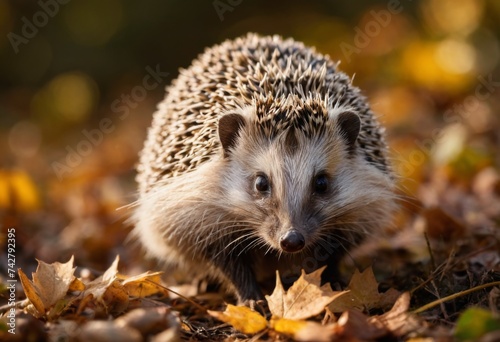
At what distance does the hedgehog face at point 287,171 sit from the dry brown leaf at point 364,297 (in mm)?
273

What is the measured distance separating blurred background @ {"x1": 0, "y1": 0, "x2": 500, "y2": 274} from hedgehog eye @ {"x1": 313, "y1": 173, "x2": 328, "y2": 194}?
67.6 inches

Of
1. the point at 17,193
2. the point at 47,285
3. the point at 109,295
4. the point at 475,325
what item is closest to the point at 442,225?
the point at 475,325

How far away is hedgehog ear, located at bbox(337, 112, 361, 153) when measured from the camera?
2.95 meters

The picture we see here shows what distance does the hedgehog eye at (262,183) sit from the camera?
2877 millimetres

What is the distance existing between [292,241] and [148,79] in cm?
713

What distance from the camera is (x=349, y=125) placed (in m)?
2.98

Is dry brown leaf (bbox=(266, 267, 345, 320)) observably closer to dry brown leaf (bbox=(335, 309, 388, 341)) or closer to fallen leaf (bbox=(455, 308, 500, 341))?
dry brown leaf (bbox=(335, 309, 388, 341))

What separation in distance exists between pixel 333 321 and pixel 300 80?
125 cm

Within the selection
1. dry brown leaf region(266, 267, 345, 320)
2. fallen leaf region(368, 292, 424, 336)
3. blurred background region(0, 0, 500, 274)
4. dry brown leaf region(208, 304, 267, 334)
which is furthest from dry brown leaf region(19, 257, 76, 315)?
blurred background region(0, 0, 500, 274)

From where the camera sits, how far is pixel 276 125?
2.86 meters

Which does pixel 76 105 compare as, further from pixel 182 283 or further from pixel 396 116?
pixel 182 283

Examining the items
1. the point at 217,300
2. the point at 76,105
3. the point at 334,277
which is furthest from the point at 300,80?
the point at 76,105

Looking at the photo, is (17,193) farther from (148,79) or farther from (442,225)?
(148,79)

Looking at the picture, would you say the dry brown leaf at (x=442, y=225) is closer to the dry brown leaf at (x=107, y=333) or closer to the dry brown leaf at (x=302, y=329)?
the dry brown leaf at (x=302, y=329)
